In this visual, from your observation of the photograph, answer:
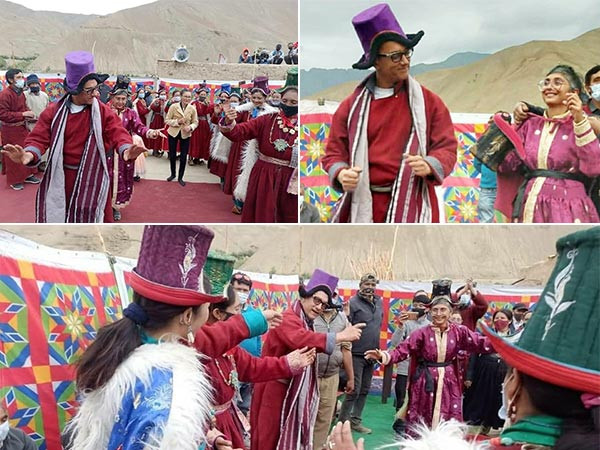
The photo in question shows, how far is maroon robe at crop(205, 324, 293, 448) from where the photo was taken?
2734 mm

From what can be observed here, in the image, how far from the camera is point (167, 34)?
52.3 ft

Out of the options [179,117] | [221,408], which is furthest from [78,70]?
[179,117]

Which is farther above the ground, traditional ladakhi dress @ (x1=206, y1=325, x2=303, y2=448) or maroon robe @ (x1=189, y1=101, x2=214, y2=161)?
maroon robe @ (x1=189, y1=101, x2=214, y2=161)

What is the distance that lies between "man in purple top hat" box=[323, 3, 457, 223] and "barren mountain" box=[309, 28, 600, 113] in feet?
0.53

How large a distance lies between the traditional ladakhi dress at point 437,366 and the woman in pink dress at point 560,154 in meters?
1.03

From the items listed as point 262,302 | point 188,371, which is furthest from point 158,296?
point 262,302

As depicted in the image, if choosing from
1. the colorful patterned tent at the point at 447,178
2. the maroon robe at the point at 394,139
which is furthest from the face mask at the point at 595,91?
the maroon robe at the point at 394,139

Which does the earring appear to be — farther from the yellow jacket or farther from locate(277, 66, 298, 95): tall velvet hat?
the yellow jacket

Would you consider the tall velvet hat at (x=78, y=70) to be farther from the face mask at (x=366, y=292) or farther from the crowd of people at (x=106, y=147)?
the face mask at (x=366, y=292)

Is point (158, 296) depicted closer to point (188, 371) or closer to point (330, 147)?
point (188, 371)

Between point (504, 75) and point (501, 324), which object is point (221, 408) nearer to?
point (504, 75)

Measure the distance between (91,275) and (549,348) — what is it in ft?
8.16

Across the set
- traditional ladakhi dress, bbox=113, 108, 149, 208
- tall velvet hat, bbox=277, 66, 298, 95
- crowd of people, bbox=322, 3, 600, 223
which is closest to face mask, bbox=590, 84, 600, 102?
crowd of people, bbox=322, 3, 600, 223

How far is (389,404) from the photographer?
6.37 meters
